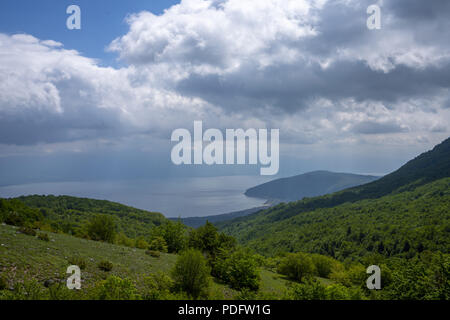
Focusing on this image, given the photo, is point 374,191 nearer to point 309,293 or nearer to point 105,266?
point 309,293

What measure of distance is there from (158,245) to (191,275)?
1543 centimetres

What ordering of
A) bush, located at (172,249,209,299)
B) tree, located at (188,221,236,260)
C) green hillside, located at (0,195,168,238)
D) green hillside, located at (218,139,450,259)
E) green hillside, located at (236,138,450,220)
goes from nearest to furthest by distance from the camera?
bush, located at (172,249,209,299) → tree, located at (188,221,236,260) → green hillside, located at (218,139,450,259) → green hillside, located at (0,195,168,238) → green hillside, located at (236,138,450,220)

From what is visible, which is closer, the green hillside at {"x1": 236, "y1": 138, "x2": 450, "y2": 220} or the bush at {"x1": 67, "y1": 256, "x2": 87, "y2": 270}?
the bush at {"x1": 67, "y1": 256, "x2": 87, "y2": 270}

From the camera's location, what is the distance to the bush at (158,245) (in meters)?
29.2

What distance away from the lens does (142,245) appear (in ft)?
99.6

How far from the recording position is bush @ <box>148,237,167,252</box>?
29.2 meters

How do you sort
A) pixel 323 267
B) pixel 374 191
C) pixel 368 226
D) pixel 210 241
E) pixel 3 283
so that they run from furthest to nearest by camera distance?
pixel 374 191 < pixel 368 226 < pixel 323 267 < pixel 210 241 < pixel 3 283

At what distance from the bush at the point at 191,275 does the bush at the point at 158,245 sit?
13948 mm

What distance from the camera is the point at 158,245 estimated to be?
97.4 ft

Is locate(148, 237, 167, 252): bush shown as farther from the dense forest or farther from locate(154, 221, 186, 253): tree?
locate(154, 221, 186, 253): tree

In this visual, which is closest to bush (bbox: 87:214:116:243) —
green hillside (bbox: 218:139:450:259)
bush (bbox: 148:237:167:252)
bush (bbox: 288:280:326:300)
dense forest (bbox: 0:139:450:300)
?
dense forest (bbox: 0:139:450:300)

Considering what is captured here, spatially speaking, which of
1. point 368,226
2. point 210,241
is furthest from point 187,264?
point 368,226

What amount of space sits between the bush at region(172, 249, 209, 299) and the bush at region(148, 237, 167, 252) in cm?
1395
